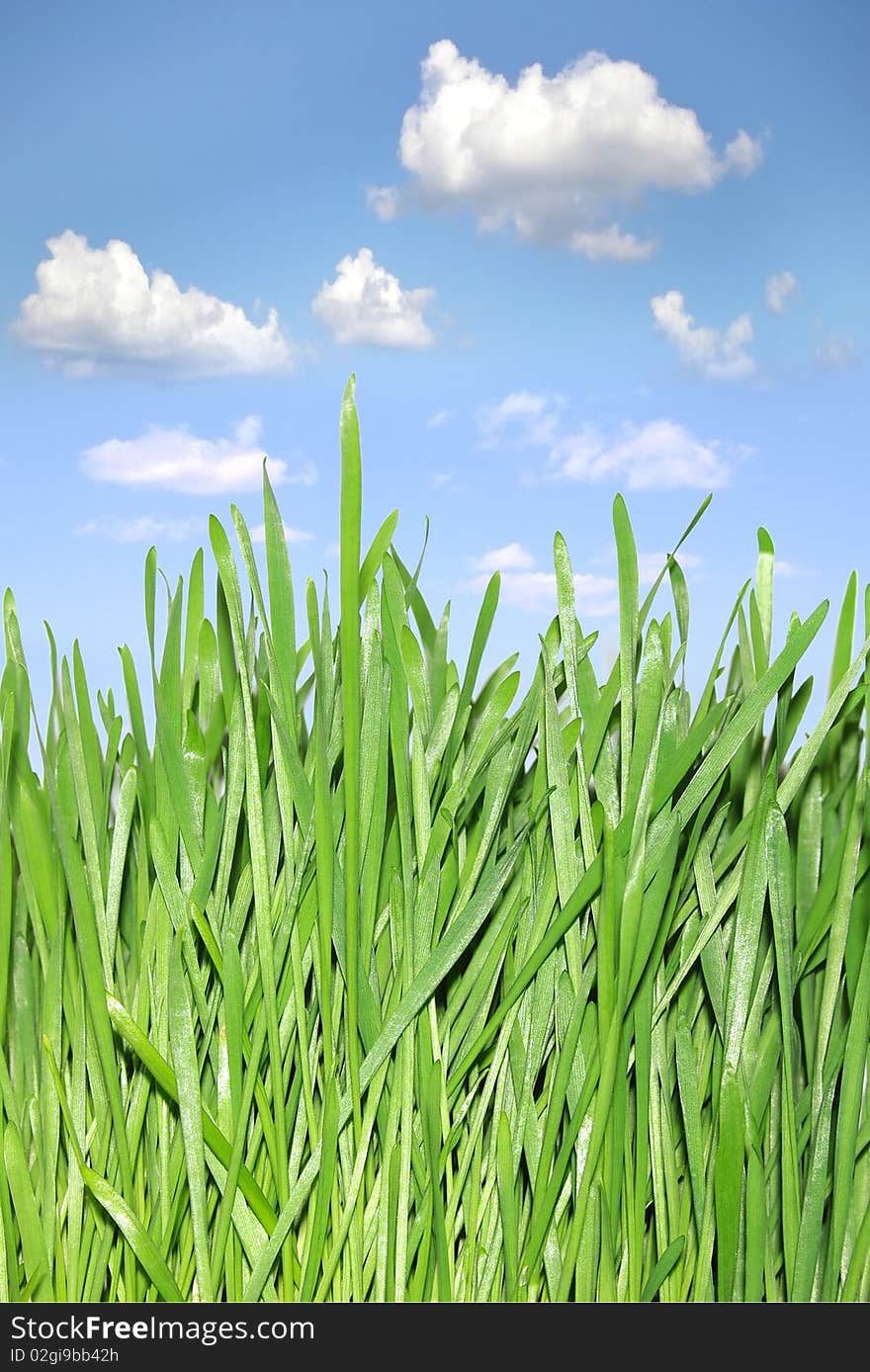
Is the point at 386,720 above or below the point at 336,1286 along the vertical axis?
above

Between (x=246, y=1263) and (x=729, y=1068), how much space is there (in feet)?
0.98

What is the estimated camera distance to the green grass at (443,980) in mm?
542

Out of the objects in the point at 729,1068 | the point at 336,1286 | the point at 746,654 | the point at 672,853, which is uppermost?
the point at 746,654

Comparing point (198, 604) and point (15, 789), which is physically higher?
point (198, 604)

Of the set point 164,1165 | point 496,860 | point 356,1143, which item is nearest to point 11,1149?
point 164,1165

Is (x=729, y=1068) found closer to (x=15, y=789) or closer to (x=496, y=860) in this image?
(x=496, y=860)

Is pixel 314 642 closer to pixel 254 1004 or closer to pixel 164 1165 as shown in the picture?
pixel 254 1004

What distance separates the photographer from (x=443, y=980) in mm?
580

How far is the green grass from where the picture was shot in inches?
21.3

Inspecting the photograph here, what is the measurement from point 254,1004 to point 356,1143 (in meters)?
0.09

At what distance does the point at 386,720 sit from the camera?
568 millimetres

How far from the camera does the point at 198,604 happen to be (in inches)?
24.9

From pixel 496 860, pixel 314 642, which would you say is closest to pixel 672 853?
pixel 496 860

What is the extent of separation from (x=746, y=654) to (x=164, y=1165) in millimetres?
462
